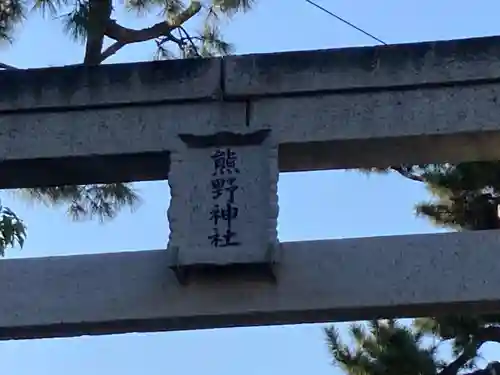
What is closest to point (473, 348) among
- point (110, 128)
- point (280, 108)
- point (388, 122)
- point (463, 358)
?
point (463, 358)

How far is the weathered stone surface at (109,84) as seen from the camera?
4.18 metres

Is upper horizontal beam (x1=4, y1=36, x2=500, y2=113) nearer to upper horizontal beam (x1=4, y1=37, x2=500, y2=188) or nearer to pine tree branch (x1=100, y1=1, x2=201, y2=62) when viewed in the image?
upper horizontal beam (x1=4, y1=37, x2=500, y2=188)

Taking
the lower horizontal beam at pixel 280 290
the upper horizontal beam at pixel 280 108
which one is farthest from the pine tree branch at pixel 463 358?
the lower horizontal beam at pixel 280 290

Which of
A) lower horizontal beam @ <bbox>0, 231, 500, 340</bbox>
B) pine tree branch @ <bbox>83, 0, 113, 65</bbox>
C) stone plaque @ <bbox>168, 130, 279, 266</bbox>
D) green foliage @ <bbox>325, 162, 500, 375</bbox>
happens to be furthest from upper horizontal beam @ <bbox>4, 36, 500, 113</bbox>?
green foliage @ <bbox>325, 162, 500, 375</bbox>

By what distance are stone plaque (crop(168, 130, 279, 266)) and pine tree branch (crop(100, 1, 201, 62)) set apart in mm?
1262

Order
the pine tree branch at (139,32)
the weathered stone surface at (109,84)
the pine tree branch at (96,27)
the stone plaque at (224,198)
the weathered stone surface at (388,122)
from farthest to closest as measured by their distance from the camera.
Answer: the pine tree branch at (139,32)
the pine tree branch at (96,27)
the weathered stone surface at (109,84)
the weathered stone surface at (388,122)
the stone plaque at (224,198)

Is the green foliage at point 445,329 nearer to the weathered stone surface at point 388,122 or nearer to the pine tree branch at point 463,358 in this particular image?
the pine tree branch at point 463,358

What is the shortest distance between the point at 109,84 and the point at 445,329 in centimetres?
288

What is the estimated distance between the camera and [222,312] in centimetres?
379

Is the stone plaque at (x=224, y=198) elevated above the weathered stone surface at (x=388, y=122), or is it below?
below

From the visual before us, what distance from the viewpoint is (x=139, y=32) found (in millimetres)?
5297

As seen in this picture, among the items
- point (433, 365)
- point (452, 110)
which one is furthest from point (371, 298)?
point (433, 365)

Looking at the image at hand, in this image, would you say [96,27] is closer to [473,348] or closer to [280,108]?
[280,108]

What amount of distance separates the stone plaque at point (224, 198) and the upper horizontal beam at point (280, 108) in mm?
87
